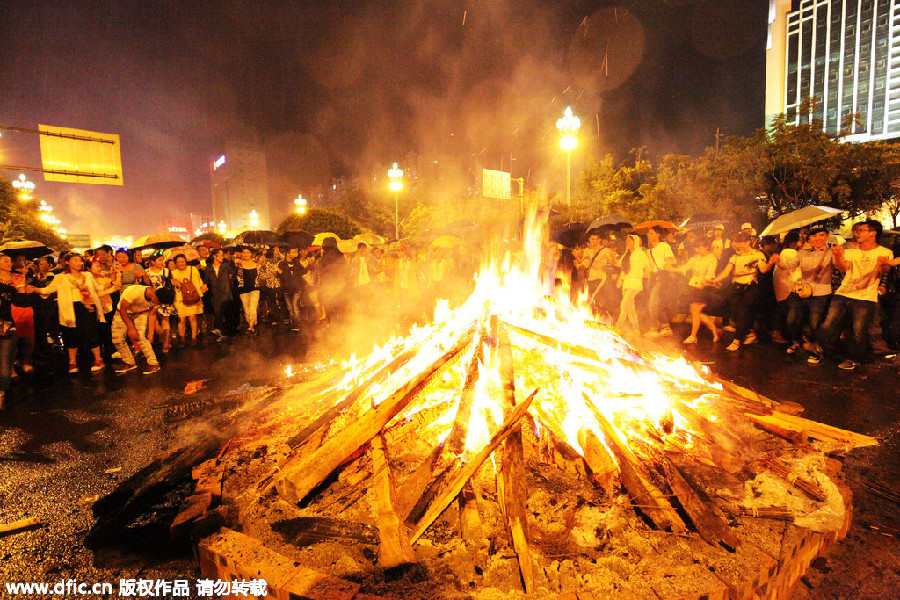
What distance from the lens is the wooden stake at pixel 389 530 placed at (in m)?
2.46

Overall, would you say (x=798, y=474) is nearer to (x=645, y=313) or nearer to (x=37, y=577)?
(x=37, y=577)

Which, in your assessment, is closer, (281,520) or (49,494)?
(281,520)

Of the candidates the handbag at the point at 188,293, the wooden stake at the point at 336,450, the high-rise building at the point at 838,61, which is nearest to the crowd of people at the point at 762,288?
the wooden stake at the point at 336,450

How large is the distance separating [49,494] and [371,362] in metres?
3.32

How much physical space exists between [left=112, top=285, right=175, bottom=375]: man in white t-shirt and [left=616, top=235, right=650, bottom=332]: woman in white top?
9.01m

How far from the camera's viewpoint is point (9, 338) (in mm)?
5824

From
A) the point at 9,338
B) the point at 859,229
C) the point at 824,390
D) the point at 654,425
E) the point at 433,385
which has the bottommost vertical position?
the point at 824,390

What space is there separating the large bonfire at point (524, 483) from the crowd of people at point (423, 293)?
386 cm

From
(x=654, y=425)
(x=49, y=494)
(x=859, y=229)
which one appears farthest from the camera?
(x=859, y=229)

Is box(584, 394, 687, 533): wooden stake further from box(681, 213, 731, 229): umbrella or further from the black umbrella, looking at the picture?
box(681, 213, 731, 229): umbrella

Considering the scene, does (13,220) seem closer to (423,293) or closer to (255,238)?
(255,238)

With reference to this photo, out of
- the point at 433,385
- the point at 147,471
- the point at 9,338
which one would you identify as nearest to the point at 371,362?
the point at 433,385

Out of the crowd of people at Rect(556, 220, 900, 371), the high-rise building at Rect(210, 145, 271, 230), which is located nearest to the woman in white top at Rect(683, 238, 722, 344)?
the crowd of people at Rect(556, 220, 900, 371)

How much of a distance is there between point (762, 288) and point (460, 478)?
26.8ft
